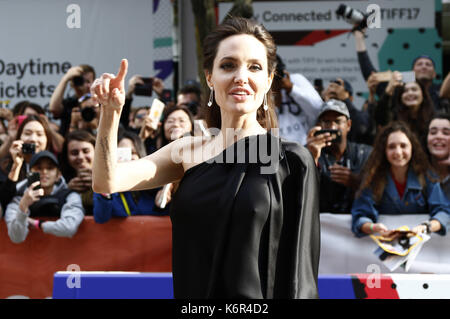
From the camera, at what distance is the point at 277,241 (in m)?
2.18

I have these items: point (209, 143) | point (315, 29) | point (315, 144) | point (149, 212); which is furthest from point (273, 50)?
point (315, 29)

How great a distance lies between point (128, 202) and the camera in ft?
16.6

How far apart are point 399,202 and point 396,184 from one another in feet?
0.49

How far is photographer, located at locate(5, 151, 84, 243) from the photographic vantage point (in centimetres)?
479

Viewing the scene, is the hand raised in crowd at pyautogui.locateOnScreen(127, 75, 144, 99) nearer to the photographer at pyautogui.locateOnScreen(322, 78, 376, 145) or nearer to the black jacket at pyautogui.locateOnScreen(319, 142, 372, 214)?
the photographer at pyautogui.locateOnScreen(322, 78, 376, 145)

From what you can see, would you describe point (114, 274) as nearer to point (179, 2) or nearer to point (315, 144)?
point (315, 144)

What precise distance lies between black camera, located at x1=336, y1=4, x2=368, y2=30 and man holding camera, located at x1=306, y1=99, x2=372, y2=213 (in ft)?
4.27

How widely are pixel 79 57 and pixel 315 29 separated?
3.19 meters

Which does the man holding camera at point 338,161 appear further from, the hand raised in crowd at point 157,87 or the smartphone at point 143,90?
the hand raised in crowd at point 157,87

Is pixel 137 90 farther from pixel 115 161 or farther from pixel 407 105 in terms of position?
pixel 115 161

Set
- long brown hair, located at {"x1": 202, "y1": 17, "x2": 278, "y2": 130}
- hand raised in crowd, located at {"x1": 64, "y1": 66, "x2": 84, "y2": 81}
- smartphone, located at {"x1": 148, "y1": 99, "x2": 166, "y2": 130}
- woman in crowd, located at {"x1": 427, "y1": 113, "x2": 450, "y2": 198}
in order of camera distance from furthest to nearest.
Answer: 1. hand raised in crowd, located at {"x1": 64, "y1": 66, "x2": 84, "y2": 81}
2. smartphone, located at {"x1": 148, "y1": 99, "x2": 166, "y2": 130}
3. woman in crowd, located at {"x1": 427, "y1": 113, "x2": 450, "y2": 198}
4. long brown hair, located at {"x1": 202, "y1": 17, "x2": 278, "y2": 130}

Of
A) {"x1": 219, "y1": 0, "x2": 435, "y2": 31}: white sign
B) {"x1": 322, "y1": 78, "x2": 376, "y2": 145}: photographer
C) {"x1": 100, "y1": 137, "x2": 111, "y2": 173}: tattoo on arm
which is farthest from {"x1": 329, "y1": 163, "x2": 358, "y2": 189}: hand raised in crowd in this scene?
{"x1": 219, "y1": 0, "x2": 435, "y2": 31}: white sign

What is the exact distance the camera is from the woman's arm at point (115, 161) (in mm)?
2094

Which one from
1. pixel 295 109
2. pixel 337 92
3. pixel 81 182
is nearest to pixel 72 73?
pixel 81 182
